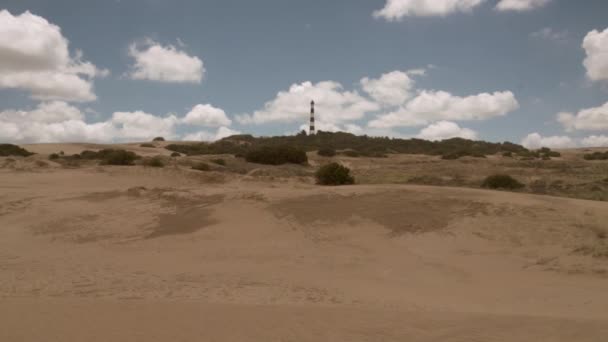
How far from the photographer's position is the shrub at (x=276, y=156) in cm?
3458

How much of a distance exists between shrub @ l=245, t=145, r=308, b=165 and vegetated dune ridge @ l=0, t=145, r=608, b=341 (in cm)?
Result: 1691

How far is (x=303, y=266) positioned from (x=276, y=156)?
25.4m

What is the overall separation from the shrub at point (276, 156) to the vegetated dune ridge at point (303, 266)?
16.9 meters

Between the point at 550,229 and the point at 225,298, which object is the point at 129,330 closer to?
the point at 225,298

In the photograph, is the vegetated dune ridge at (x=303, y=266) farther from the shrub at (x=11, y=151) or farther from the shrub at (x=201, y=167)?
the shrub at (x=11, y=151)

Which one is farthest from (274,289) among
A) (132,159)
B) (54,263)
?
(132,159)

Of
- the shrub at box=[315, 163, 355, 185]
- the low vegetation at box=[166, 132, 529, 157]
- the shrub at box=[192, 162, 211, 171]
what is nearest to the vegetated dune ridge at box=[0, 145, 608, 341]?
Answer: the shrub at box=[315, 163, 355, 185]

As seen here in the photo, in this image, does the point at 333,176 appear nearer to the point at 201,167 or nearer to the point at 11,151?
the point at 201,167

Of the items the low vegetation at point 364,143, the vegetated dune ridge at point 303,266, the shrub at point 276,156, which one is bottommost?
the vegetated dune ridge at point 303,266

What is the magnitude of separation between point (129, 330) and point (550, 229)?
9.94 m

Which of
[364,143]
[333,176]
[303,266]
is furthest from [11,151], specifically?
[364,143]

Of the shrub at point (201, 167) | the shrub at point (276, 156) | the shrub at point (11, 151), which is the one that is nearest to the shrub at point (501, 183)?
the shrub at point (201, 167)

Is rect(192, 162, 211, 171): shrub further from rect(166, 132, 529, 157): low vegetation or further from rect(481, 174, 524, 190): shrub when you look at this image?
rect(166, 132, 529, 157): low vegetation

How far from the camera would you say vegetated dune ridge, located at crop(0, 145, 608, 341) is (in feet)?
20.0
